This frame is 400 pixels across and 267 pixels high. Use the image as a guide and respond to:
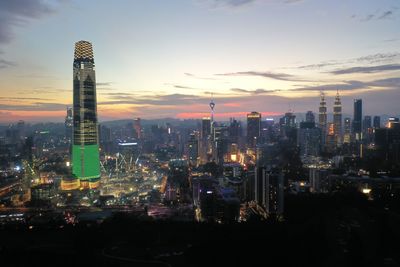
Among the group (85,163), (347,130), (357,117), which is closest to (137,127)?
(85,163)

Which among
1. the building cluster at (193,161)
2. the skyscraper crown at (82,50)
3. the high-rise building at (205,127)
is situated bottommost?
the building cluster at (193,161)

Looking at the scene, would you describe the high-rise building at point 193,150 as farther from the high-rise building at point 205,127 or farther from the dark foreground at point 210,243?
the dark foreground at point 210,243

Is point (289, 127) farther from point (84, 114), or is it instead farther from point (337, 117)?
point (84, 114)

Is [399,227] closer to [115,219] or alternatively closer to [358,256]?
[358,256]

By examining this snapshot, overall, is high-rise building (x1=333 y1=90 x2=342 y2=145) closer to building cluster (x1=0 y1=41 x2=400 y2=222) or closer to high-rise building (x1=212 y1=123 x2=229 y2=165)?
building cluster (x1=0 y1=41 x2=400 y2=222)

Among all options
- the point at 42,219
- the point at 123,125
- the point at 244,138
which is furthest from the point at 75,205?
the point at 123,125

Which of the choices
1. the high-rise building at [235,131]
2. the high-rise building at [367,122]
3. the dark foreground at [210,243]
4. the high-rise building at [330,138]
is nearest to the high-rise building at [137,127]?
the high-rise building at [235,131]

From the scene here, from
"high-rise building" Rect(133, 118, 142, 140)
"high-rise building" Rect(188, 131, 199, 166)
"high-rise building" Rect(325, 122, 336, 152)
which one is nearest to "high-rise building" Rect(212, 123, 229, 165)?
"high-rise building" Rect(188, 131, 199, 166)
